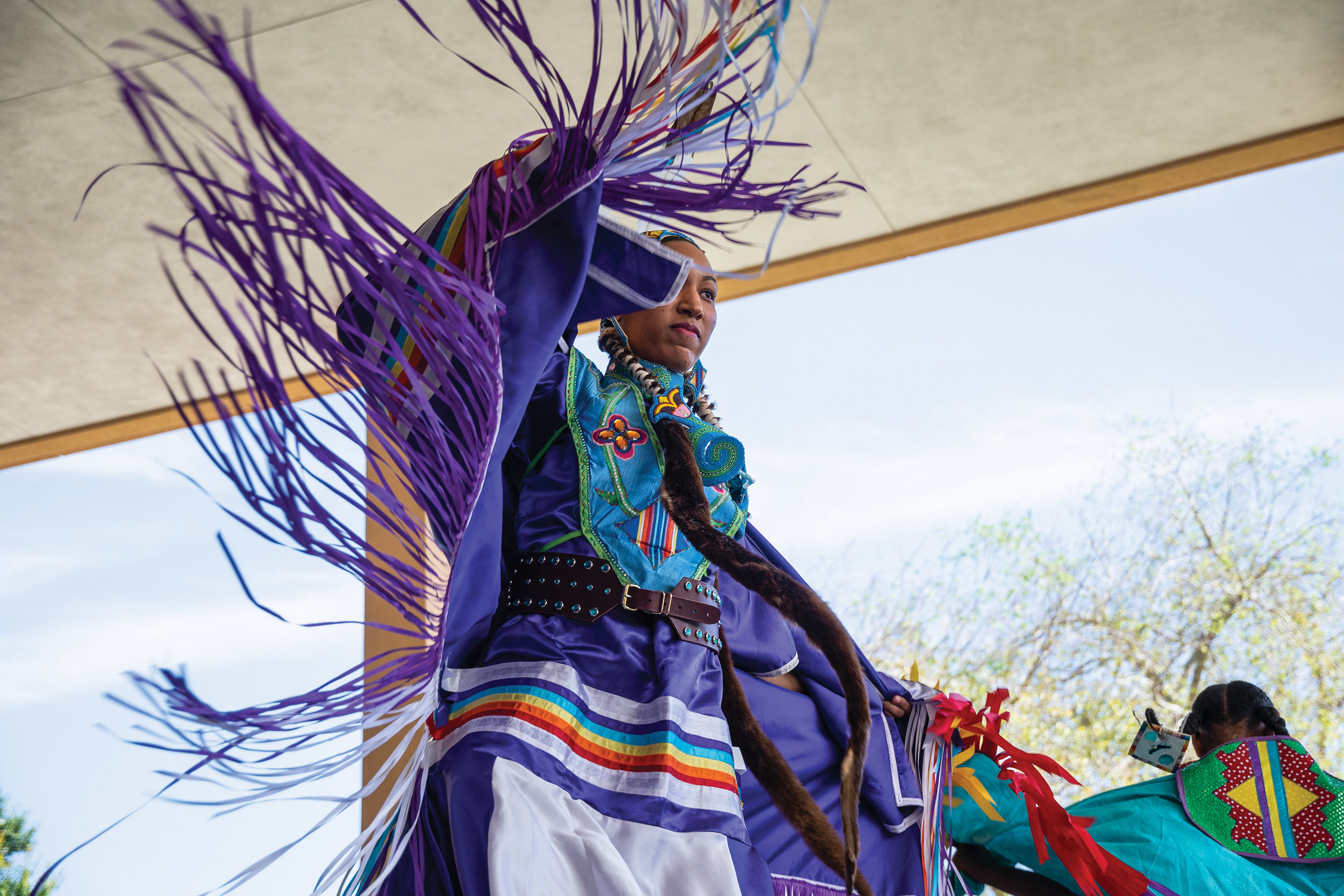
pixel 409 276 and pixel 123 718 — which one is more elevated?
pixel 123 718

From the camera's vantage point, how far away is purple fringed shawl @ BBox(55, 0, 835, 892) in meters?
0.93

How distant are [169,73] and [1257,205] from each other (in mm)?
4074

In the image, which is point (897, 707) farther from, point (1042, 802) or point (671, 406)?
point (671, 406)

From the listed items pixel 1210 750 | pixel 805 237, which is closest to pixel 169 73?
pixel 805 237

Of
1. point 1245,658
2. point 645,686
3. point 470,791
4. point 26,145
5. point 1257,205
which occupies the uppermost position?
point 1257,205

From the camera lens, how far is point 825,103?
314 cm

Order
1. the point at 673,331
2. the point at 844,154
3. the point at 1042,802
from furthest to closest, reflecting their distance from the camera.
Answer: the point at 844,154, the point at 1042,802, the point at 673,331

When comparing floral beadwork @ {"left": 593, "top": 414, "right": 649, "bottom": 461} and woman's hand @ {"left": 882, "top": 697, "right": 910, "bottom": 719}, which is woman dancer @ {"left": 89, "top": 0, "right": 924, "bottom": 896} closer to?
floral beadwork @ {"left": 593, "top": 414, "right": 649, "bottom": 461}

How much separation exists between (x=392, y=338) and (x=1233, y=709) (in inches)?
75.3

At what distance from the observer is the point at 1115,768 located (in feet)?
14.6

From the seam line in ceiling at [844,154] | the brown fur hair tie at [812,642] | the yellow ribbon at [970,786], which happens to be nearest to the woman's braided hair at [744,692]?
the brown fur hair tie at [812,642]

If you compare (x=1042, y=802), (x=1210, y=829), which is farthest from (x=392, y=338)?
(x=1210, y=829)

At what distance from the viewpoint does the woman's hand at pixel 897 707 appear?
1896 millimetres

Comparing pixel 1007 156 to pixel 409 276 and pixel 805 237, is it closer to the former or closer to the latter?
pixel 805 237
